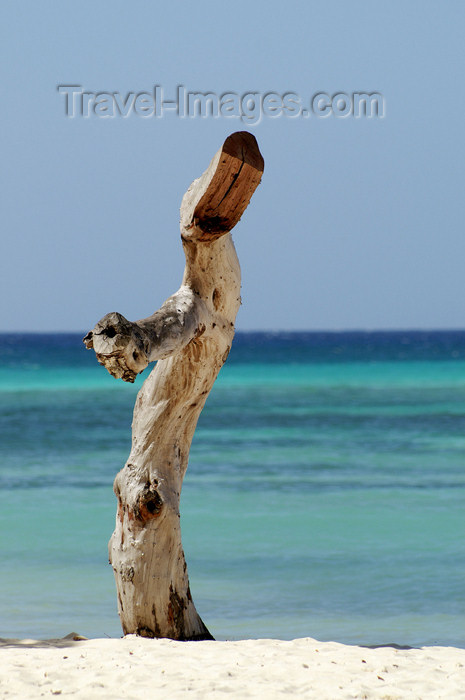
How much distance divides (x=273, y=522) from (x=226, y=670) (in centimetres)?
499

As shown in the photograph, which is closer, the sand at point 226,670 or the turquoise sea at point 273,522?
the sand at point 226,670

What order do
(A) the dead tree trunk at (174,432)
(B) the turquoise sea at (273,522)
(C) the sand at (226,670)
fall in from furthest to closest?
(B) the turquoise sea at (273,522)
(A) the dead tree trunk at (174,432)
(C) the sand at (226,670)

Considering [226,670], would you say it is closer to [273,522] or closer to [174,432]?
[174,432]

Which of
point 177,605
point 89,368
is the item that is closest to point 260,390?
point 89,368

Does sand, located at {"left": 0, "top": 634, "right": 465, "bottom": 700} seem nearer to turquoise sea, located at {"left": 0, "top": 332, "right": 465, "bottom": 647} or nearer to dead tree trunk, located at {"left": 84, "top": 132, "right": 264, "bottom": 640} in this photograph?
dead tree trunk, located at {"left": 84, "top": 132, "right": 264, "bottom": 640}

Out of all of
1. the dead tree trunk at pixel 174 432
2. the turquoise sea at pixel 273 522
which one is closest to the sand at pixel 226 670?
the dead tree trunk at pixel 174 432

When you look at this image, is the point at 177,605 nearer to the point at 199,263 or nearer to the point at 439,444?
the point at 199,263

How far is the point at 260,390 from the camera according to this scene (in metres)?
28.9

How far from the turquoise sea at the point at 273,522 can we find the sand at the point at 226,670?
1153mm

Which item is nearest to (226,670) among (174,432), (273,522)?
(174,432)

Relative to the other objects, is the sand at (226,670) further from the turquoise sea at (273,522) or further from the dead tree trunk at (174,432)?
the turquoise sea at (273,522)

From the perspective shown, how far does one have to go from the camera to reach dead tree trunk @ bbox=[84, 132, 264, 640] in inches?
169

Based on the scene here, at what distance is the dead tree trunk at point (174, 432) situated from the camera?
430 centimetres

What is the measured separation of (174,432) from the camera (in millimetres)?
4488
